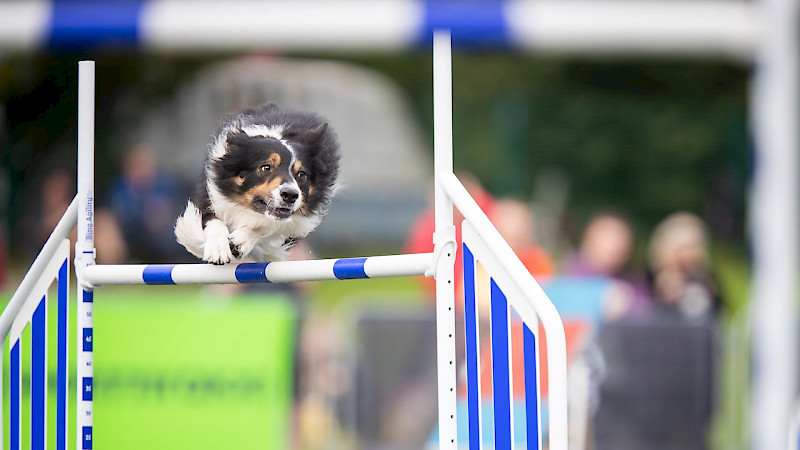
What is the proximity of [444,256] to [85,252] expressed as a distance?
3.58ft

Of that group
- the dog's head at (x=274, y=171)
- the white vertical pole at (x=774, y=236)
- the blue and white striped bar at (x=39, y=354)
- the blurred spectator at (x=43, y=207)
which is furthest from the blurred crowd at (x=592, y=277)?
the dog's head at (x=274, y=171)

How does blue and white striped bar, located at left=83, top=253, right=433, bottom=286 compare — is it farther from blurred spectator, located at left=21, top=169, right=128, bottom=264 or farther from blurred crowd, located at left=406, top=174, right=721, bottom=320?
blurred crowd, located at left=406, top=174, right=721, bottom=320

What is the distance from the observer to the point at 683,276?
5.79 metres

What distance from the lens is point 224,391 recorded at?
5180 millimetres

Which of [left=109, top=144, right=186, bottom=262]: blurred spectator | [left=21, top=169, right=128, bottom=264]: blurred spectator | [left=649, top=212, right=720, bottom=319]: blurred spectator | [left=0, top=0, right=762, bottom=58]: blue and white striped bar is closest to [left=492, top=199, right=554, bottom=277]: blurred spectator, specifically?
[left=649, top=212, right=720, bottom=319]: blurred spectator

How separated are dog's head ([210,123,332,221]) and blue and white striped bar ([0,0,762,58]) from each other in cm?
575

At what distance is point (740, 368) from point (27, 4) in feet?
23.0

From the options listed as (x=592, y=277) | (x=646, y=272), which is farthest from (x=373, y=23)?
(x=646, y=272)

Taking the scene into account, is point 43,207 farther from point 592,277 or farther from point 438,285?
point 438,285

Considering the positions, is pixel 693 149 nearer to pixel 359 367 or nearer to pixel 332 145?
pixel 359 367

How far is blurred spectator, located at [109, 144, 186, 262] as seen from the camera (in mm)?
8938

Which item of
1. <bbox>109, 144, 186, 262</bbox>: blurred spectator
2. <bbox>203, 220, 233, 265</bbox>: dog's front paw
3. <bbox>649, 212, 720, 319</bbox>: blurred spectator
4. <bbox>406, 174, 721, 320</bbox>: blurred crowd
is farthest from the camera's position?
<bbox>109, 144, 186, 262</bbox>: blurred spectator

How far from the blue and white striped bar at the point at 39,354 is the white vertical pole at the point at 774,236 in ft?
13.7

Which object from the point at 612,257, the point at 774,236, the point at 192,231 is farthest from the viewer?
the point at 612,257
